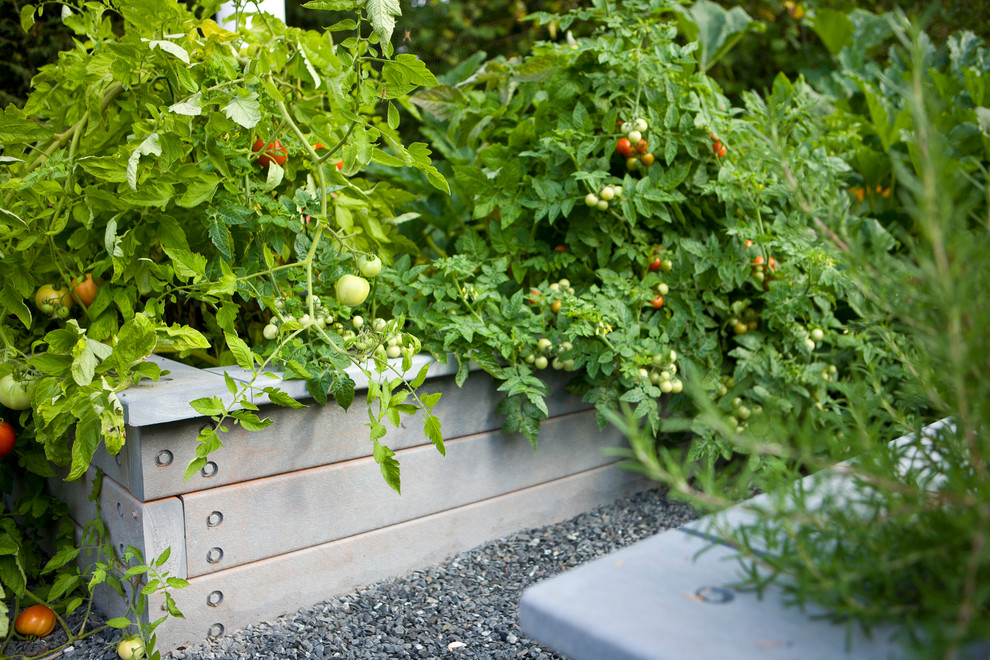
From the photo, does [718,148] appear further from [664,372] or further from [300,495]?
[300,495]

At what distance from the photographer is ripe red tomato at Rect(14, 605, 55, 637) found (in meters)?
1.34

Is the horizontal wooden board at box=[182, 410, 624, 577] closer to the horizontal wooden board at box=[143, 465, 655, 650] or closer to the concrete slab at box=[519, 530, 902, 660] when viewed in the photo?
the horizontal wooden board at box=[143, 465, 655, 650]

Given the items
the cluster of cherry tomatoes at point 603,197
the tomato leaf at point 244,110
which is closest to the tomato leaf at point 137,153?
the tomato leaf at point 244,110

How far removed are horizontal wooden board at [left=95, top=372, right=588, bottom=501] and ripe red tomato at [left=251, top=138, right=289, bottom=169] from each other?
1.70 feet

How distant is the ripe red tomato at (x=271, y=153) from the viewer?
1503 mm

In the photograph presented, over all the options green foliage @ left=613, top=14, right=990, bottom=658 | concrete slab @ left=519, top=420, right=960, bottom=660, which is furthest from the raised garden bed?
green foliage @ left=613, top=14, right=990, bottom=658

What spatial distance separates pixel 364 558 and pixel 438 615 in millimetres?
205

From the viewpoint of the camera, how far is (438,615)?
1.45 meters

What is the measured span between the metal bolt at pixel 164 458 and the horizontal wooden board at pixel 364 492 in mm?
71

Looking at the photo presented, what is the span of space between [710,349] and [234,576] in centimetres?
118

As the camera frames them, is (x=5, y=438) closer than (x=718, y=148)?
Yes

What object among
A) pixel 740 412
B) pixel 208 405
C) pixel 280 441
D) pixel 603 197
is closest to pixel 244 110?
pixel 208 405

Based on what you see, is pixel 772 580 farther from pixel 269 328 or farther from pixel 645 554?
pixel 269 328

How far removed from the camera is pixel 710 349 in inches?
71.2
